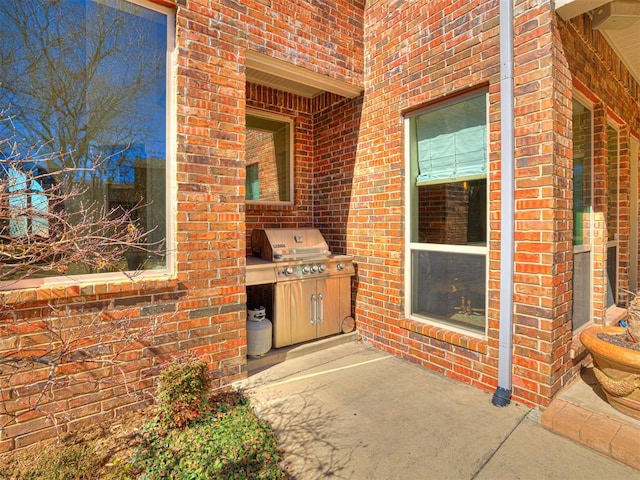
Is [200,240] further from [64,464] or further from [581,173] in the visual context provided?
[581,173]

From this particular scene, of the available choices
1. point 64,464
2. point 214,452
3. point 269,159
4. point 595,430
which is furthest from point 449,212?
point 64,464

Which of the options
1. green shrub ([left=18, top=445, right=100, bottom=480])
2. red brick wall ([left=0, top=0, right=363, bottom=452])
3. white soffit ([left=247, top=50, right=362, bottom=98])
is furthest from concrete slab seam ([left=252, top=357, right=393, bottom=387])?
white soffit ([left=247, top=50, right=362, bottom=98])

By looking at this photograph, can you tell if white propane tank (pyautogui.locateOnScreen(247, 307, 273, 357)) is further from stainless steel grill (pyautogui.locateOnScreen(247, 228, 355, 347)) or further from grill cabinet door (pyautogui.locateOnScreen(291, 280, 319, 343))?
grill cabinet door (pyautogui.locateOnScreen(291, 280, 319, 343))

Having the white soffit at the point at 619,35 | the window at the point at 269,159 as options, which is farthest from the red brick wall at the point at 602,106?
the window at the point at 269,159

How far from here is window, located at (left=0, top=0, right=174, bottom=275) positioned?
2.45 m

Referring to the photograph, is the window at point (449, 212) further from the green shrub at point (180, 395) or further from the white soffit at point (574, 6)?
the green shrub at point (180, 395)

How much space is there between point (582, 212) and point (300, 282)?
3145mm

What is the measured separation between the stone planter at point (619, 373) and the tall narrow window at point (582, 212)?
2.91 ft

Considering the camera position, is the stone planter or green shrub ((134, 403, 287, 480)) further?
the stone planter

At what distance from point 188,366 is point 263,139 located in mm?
3252

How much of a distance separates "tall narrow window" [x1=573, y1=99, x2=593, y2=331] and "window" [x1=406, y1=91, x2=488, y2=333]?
1.07m

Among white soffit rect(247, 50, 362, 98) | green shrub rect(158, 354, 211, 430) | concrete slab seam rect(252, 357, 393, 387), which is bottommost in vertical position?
concrete slab seam rect(252, 357, 393, 387)

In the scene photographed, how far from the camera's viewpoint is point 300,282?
3984 mm

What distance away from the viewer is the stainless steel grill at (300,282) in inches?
151
